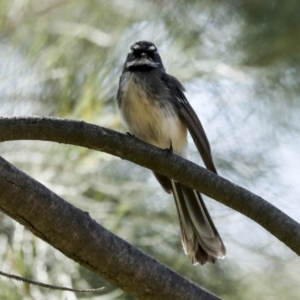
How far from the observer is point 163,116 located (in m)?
2.54

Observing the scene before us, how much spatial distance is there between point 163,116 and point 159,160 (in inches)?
31.4

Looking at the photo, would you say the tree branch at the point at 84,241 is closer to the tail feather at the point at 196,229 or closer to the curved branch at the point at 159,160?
the curved branch at the point at 159,160

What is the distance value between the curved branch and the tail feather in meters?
0.55

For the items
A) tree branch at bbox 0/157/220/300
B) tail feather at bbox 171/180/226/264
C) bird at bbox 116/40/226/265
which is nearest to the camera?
tree branch at bbox 0/157/220/300

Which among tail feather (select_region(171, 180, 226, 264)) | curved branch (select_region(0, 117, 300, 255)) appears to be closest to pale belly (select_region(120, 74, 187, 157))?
tail feather (select_region(171, 180, 226, 264))

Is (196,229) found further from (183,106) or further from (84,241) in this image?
(84,241)

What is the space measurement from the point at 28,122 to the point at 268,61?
1.10 metres

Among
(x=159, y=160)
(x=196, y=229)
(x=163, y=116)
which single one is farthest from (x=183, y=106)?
(x=159, y=160)

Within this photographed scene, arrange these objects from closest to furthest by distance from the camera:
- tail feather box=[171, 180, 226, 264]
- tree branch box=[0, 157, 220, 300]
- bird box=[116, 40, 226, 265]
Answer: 1. tree branch box=[0, 157, 220, 300]
2. tail feather box=[171, 180, 226, 264]
3. bird box=[116, 40, 226, 265]

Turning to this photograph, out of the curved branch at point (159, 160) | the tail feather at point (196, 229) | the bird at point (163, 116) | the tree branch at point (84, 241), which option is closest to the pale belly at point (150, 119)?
the bird at point (163, 116)

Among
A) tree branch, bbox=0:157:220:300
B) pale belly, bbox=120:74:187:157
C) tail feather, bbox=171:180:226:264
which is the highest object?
pale belly, bbox=120:74:187:157

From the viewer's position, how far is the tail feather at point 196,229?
2236 mm

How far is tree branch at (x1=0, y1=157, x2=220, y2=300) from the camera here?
1.60 m

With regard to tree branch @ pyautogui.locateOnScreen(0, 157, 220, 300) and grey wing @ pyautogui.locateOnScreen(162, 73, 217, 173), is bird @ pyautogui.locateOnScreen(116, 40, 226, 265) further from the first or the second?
tree branch @ pyautogui.locateOnScreen(0, 157, 220, 300)
